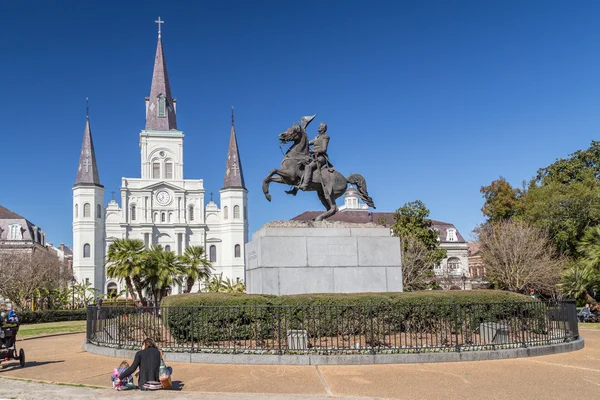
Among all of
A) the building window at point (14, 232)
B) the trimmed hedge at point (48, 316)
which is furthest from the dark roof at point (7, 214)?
A: the trimmed hedge at point (48, 316)

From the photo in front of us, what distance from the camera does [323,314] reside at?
14.0 m

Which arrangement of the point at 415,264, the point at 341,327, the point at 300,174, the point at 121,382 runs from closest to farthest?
1. the point at 121,382
2. the point at 341,327
3. the point at 300,174
4. the point at 415,264

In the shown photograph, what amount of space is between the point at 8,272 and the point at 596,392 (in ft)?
151

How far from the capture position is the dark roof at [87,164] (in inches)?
3457

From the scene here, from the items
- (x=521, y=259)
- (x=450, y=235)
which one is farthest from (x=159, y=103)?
(x=521, y=259)

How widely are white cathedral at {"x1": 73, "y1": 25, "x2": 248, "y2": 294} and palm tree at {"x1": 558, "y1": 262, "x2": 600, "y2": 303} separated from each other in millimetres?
64925

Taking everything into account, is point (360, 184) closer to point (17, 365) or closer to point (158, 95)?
point (17, 365)

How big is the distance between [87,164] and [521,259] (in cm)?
6641

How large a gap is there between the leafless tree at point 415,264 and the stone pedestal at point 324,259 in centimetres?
2389

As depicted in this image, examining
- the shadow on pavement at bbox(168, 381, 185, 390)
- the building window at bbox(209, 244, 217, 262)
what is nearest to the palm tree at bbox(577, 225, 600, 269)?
the shadow on pavement at bbox(168, 381, 185, 390)

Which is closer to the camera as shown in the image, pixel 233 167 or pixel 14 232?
pixel 14 232

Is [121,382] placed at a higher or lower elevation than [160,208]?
lower

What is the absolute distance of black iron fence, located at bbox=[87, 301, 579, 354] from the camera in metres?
12.9

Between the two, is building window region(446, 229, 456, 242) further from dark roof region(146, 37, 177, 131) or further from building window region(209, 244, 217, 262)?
dark roof region(146, 37, 177, 131)
